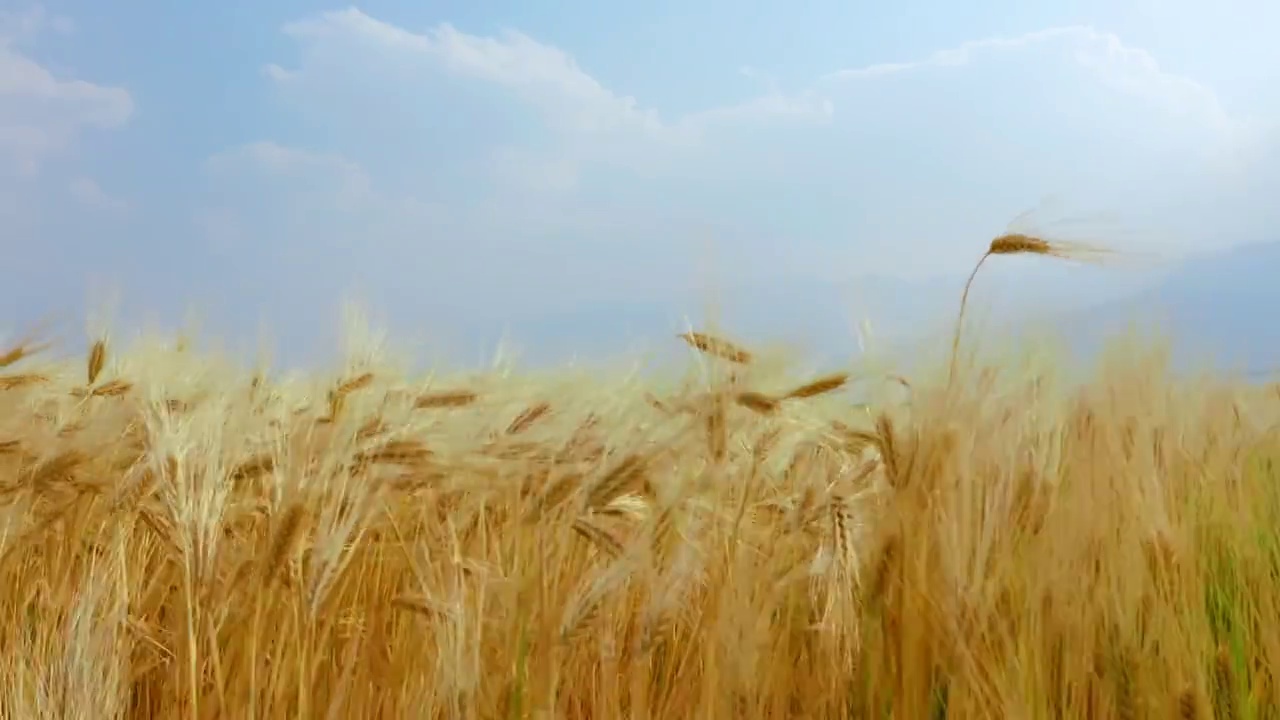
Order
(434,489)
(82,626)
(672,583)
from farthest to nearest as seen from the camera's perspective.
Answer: (434,489)
(672,583)
(82,626)

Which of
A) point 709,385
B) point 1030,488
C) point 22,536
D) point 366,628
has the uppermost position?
point 709,385

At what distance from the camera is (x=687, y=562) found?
1755 mm

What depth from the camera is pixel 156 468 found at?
1637 mm

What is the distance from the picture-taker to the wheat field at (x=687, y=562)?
1551mm

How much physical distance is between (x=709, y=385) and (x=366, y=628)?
3.10ft

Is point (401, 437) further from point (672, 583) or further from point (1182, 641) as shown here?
point (1182, 641)

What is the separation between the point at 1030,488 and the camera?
1.85 m

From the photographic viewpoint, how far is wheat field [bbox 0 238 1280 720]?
5.09 ft

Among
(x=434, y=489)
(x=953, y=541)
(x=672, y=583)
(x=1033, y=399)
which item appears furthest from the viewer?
(x=434, y=489)

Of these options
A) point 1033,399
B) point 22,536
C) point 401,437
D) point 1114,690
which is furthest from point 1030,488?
point 22,536

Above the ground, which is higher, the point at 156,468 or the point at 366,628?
the point at 156,468

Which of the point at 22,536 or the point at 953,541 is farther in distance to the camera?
the point at 22,536

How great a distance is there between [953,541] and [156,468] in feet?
3.63

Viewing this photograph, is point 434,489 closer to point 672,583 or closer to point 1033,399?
point 672,583
